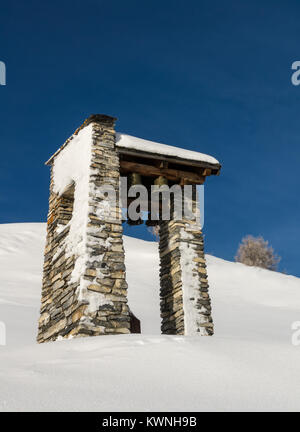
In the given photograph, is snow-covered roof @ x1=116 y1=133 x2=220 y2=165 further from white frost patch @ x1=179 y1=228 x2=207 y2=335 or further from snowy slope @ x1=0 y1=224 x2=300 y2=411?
snowy slope @ x1=0 y1=224 x2=300 y2=411

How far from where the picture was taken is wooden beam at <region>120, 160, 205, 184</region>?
9188 mm

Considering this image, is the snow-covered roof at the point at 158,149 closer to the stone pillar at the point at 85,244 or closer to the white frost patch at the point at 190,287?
the stone pillar at the point at 85,244

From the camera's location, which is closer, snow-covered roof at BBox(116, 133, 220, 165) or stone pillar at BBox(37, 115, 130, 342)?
stone pillar at BBox(37, 115, 130, 342)

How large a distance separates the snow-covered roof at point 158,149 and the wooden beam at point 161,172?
326mm

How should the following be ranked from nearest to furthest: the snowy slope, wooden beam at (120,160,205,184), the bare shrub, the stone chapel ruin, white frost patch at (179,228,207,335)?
the snowy slope → the stone chapel ruin → white frost patch at (179,228,207,335) → wooden beam at (120,160,205,184) → the bare shrub

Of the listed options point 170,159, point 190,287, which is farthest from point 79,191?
point 190,287

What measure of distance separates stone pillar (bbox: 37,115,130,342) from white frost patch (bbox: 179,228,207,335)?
1.60 m

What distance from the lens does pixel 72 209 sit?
8.96 meters


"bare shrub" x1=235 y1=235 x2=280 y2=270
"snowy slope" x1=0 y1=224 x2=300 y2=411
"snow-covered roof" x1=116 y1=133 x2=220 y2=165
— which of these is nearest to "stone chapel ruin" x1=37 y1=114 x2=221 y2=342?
"snow-covered roof" x1=116 y1=133 x2=220 y2=165

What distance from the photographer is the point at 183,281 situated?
28.2 feet

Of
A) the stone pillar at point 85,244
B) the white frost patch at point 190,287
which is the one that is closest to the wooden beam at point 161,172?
the stone pillar at point 85,244

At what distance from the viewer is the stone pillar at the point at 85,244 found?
22.6ft

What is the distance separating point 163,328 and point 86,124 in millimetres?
3990

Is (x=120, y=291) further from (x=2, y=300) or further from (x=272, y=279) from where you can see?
(x=272, y=279)
